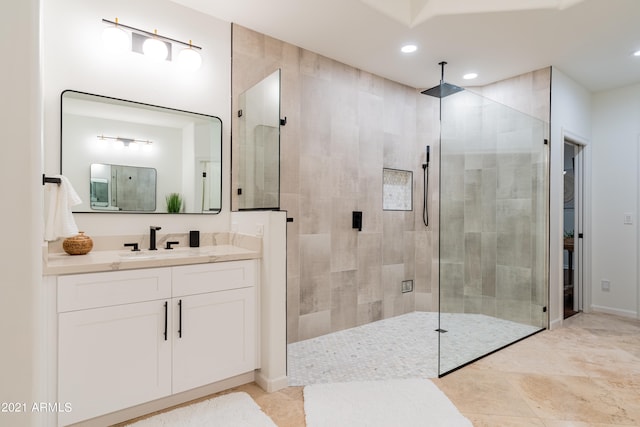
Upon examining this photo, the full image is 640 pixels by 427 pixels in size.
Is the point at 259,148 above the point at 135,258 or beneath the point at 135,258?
above

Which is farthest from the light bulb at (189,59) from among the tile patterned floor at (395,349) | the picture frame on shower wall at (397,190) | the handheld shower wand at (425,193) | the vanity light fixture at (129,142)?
the handheld shower wand at (425,193)

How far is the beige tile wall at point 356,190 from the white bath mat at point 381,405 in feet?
2.91

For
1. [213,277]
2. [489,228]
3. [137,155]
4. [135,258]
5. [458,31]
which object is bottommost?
[213,277]

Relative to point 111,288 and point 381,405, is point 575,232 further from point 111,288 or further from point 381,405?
point 111,288

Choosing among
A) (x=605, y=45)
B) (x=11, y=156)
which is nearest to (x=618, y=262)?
(x=605, y=45)

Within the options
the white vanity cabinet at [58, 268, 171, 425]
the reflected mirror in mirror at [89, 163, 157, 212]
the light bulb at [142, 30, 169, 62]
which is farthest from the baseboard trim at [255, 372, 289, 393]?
the light bulb at [142, 30, 169, 62]

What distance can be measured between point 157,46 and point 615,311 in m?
5.31

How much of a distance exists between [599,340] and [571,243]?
144cm

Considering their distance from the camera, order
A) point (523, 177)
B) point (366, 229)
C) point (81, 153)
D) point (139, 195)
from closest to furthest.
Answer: point (81, 153) < point (139, 195) < point (523, 177) < point (366, 229)

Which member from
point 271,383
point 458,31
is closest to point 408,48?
point 458,31

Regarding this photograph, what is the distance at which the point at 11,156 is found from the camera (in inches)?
19.7

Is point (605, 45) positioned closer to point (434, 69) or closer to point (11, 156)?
point (434, 69)

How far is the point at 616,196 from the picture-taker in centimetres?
412

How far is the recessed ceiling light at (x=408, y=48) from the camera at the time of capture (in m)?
3.18
